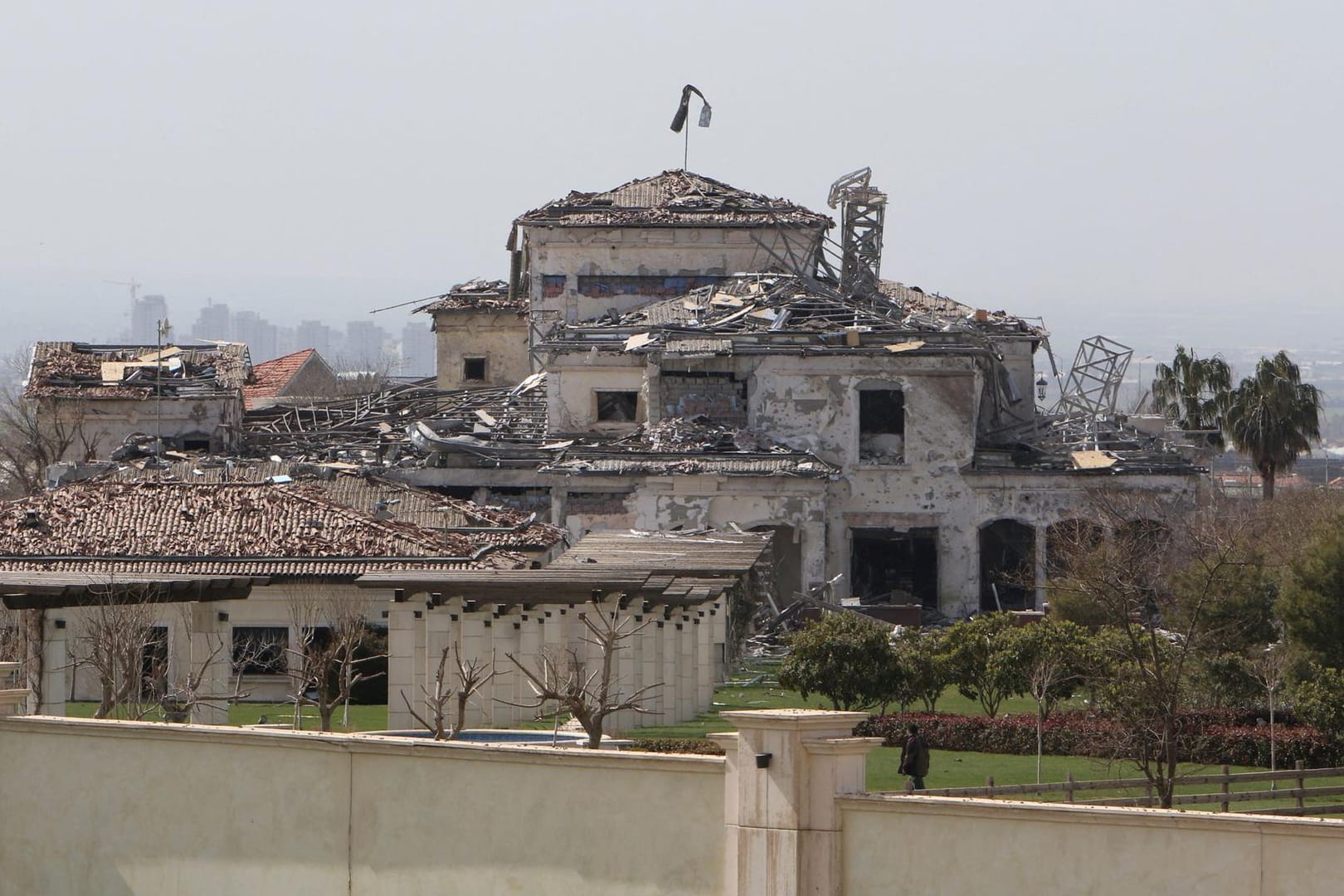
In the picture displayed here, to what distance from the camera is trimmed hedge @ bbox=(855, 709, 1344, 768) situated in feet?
103

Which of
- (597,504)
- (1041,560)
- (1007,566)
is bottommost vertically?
(1007,566)

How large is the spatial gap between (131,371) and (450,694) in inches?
1595

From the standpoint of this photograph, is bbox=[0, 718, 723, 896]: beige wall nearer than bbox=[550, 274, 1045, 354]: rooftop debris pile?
Yes

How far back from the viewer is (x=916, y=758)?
27500 millimetres


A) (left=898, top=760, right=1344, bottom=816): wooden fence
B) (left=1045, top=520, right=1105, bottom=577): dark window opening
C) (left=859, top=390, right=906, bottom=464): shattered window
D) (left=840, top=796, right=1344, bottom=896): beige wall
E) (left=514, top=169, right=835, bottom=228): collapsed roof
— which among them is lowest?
(left=898, top=760, right=1344, bottom=816): wooden fence

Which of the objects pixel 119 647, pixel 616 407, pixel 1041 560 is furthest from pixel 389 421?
pixel 119 647

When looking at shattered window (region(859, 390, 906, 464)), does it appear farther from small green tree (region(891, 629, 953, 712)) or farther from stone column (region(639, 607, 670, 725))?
stone column (region(639, 607, 670, 725))

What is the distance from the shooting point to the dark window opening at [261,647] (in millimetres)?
39469

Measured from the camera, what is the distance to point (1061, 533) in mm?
55031

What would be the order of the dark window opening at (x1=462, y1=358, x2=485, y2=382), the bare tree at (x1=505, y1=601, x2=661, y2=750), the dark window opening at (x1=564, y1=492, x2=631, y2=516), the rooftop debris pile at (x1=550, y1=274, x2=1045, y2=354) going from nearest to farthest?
1. the bare tree at (x1=505, y1=601, x2=661, y2=750)
2. the dark window opening at (x1=564, y1=492, x2=631, y2=516)
3. the rooftop debris pile at (x1=550, y1=274, x2=1045, y2=354)
4. the dark window opening at (x1=462, y1=358, x2=485, y2=382)

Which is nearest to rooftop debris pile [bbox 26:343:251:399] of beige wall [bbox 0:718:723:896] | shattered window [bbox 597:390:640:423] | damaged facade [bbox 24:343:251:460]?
damaged facade [bbox 24:343:251:460]

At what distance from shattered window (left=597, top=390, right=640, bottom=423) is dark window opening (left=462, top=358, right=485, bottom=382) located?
1575 cm

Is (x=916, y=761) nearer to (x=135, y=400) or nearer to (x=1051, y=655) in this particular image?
(x=1051, y=655)

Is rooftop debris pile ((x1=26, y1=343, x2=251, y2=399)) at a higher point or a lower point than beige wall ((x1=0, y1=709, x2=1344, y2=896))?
higher
